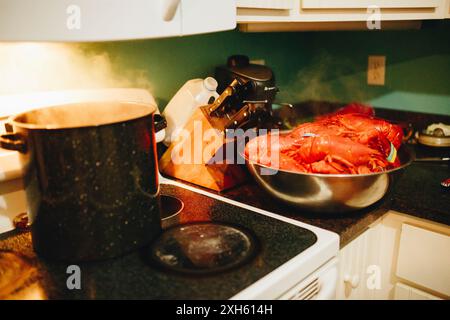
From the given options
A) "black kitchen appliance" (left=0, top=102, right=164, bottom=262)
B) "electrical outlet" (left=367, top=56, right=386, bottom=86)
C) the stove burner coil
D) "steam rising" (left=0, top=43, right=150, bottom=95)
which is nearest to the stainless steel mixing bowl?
the stove burner coil

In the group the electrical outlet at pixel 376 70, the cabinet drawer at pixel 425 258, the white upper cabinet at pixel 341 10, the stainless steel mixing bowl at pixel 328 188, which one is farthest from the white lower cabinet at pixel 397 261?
the electrical outlet at pixel 376 70

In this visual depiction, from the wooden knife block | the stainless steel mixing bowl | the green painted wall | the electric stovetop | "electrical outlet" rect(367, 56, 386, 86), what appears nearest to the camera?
the electric stovetop

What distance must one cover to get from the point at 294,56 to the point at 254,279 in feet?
4.64

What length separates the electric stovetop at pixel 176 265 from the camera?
2.25 ft

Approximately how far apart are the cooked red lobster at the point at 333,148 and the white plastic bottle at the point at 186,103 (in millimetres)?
250

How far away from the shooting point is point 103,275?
73cm

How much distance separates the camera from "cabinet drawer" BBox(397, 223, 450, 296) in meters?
1.02

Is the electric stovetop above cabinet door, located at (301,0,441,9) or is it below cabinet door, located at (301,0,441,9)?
below

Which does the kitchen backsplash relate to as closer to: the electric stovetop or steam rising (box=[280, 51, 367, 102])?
steam rising (box=[280, 51, 367, 102])

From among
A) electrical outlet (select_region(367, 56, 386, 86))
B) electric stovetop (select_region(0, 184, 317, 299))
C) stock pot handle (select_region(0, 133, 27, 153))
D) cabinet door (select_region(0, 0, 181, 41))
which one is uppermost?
cabinet door (select_region(0, 0, 181, 41))

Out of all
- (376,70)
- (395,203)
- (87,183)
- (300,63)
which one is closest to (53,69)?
(87,183)

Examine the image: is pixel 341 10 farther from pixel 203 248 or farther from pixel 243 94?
pixel 203 248

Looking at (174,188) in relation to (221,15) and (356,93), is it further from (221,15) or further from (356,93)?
(356,93)

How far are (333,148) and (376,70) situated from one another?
0.99m
